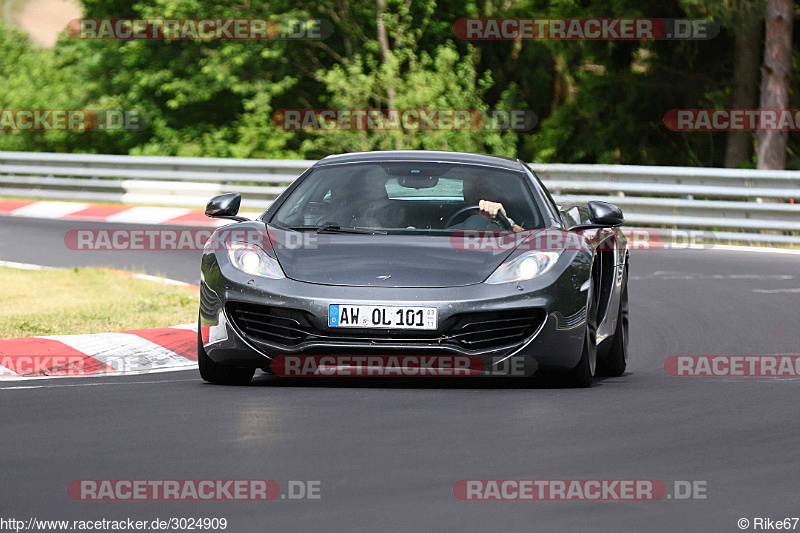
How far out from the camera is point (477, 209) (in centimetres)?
879

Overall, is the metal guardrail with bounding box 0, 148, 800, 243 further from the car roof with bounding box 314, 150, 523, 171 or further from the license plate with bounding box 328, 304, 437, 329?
the license plate with bounding box 328, 304, 437, 329

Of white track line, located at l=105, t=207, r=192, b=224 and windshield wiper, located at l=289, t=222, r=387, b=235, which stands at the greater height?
windshield wiper, located at l=289, t=222, r=387, b=235

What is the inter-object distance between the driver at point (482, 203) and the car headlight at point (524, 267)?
55cm

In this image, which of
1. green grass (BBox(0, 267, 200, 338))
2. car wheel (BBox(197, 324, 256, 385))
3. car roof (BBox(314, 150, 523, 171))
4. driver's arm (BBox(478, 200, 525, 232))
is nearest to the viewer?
car wheel (BBox(197, 324, 256, 385))

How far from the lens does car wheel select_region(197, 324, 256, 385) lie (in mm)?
8219

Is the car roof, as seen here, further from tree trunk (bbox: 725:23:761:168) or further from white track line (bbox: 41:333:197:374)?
tree trunk (bbox: 725:23:761:168)

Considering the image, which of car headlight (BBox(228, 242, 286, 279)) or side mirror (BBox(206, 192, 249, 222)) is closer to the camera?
car headlight (BBox(228, 242, 286, 279))

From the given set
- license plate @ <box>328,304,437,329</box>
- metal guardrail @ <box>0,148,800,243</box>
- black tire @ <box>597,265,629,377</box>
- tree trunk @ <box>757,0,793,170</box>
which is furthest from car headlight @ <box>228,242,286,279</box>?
tree trunk @ <box>757,0,793,170</box>

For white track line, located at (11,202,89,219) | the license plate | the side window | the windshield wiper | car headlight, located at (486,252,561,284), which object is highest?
the side window

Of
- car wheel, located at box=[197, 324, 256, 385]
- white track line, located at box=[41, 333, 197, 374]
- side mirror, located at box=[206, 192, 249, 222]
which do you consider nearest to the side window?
side mirror, located at box=[206, 192, 249, 222]

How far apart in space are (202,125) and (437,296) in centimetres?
2437

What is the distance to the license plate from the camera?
7730 mm

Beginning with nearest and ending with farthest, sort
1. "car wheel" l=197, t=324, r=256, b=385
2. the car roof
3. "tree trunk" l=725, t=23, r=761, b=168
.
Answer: "car wheel" l=197, t=324, r=256, b=385 < the car roof < "tree trunk" l=725, t=23, r=761, b=168

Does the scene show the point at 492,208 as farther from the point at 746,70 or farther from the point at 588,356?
the point at 746,70
